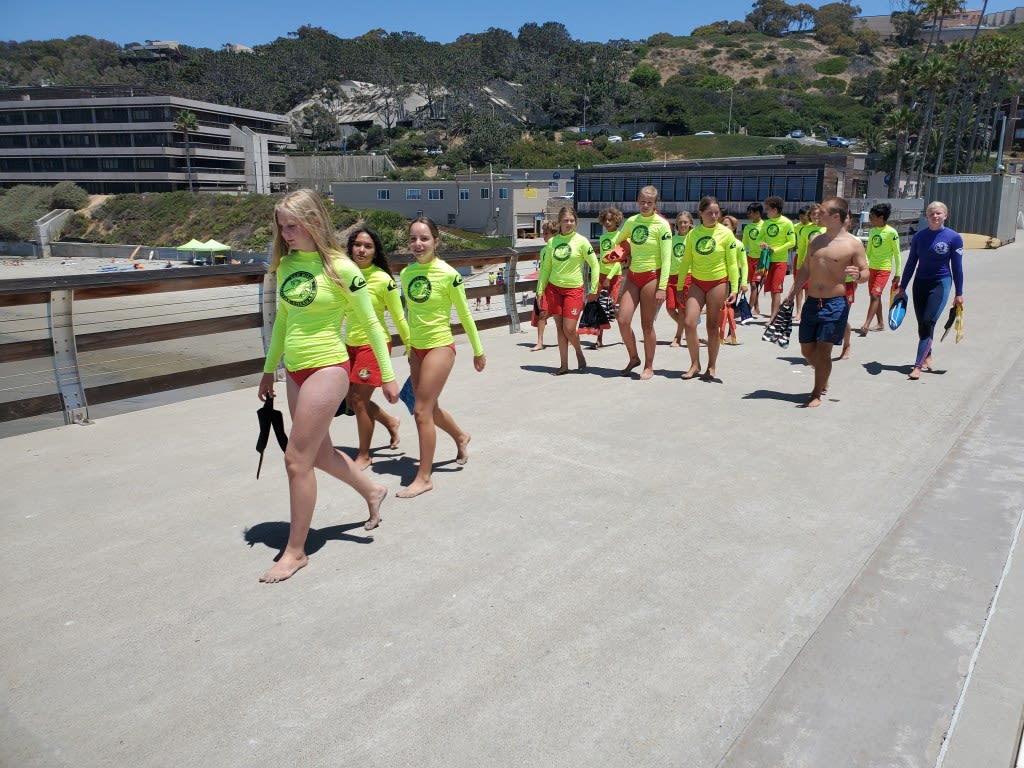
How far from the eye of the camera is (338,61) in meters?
159

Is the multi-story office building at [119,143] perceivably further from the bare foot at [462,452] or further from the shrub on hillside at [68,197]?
the bare foot at [462,452]

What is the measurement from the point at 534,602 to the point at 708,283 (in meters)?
5.46

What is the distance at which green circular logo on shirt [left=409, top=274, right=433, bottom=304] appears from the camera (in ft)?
17.5

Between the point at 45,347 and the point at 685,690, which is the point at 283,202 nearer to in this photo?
the point at 685,690

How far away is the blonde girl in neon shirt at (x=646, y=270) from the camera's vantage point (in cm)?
830

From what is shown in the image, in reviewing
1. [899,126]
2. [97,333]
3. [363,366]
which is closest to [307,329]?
[363,366]

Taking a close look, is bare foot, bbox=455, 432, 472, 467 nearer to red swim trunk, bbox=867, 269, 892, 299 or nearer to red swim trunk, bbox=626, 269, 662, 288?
red swim trunk, bbox=626, 269, 662, 288

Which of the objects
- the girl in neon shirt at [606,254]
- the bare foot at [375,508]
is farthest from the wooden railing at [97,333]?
the girl in neon shirt at [606,254]

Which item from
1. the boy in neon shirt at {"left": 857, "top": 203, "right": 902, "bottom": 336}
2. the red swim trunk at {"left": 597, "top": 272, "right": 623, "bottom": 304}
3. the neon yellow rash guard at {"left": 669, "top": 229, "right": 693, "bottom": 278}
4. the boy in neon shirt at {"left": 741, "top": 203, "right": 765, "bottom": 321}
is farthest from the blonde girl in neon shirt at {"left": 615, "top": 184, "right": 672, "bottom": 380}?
the boy in neon shirt at {"left": 741, "top": 203, "right": 765, "bottom": 321}

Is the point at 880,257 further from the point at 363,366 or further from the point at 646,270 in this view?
the point at 363,366

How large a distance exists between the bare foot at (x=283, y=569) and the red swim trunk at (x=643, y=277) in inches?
213

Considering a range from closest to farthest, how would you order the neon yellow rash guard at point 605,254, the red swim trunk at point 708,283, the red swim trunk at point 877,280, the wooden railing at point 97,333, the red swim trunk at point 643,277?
the wooden railing at point 97,333, the red swim trunk at point 708,283, the red swim trunk at point 643,277, the neon yellow rash guard at point 605,254, the red swim trunk at point 877,280

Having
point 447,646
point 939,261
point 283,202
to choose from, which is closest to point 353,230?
point 283,202

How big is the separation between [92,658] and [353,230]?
11.1ft
